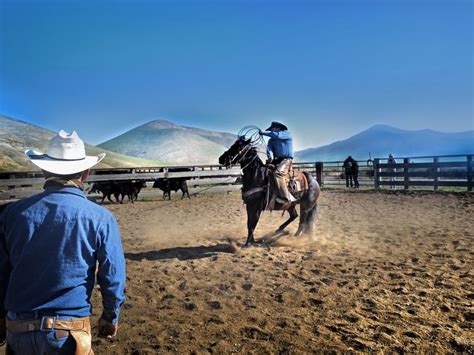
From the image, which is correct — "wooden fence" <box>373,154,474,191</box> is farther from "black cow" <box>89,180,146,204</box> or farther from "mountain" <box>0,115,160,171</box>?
"mountain" <box>0,115,160,171</box>

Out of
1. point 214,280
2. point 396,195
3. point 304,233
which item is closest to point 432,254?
point 304,233

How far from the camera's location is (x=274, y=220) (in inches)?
417

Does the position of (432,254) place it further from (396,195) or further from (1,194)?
(1,194)

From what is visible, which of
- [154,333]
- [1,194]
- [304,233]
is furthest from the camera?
[1,194]

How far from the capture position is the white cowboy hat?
6.85 feet

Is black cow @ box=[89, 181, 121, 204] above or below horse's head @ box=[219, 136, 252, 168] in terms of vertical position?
below

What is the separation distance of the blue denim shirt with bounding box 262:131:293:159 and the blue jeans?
605 cm

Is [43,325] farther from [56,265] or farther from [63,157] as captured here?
[63,157]

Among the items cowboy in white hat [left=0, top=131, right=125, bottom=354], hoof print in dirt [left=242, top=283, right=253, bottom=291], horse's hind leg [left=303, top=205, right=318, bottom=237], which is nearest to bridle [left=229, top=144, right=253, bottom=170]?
horse's hind leg [left=303, top=205, right=318, bottom=237]

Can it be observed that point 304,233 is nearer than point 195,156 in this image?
Result: Yes

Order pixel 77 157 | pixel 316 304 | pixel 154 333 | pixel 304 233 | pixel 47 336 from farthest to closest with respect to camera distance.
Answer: pixel 304 233
pixel 316 304
pixel 154 333
pixel 77 157
pixel 47 336

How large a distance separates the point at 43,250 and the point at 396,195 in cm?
1499

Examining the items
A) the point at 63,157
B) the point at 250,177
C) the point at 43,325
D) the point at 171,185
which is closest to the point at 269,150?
the point at 250,177

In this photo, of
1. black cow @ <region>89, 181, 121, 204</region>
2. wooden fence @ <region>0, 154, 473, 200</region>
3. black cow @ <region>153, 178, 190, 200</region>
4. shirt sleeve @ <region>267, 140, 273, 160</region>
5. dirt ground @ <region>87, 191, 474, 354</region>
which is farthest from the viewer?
black cow @ <region>153, 178, 190, 200</region>
